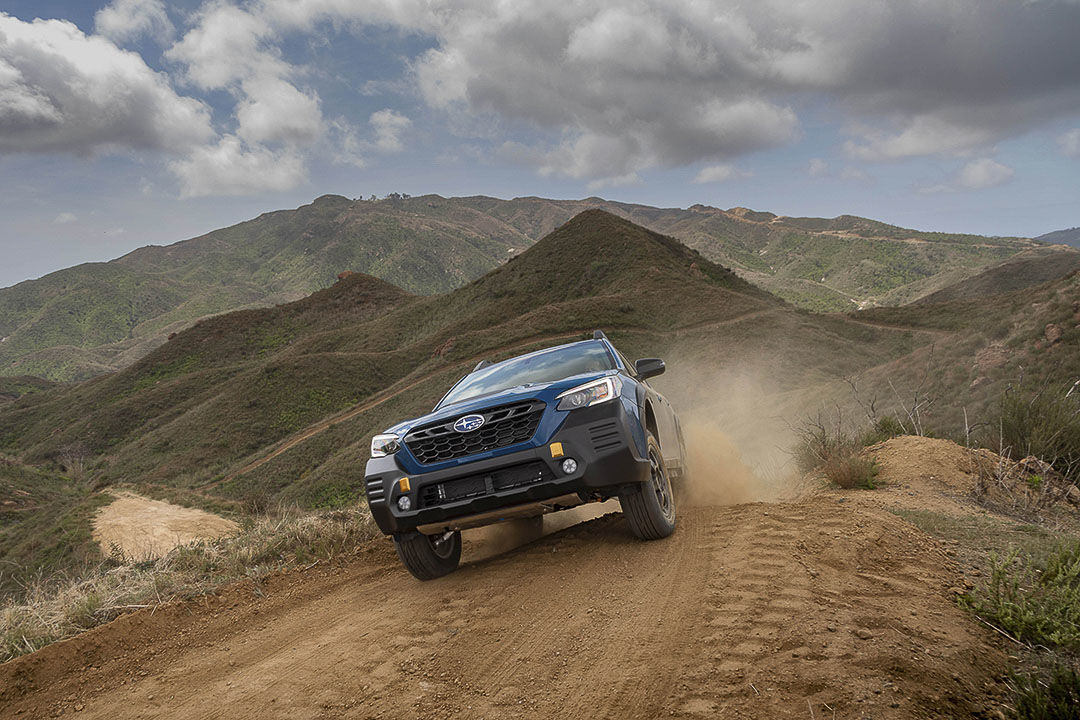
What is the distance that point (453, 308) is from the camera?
6281 centimetres

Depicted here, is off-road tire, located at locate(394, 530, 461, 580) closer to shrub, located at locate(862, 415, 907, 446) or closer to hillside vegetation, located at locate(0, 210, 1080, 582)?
shrub, located at locate(862, 415, 907, 446)

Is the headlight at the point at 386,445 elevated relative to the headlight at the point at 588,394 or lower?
lower

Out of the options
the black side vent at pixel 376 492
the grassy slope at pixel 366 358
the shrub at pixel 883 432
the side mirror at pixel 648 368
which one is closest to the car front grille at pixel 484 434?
the black side vent at pixel 376 492

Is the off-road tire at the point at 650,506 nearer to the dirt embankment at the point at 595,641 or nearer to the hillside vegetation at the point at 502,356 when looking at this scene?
the dirt embankment at the point at 595,641

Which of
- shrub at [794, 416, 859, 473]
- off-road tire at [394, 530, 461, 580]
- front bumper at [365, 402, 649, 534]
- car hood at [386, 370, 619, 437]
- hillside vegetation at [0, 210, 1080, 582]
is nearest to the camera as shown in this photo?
front bumper at [365, 402, 649, 534]

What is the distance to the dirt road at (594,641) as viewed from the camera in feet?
8.48

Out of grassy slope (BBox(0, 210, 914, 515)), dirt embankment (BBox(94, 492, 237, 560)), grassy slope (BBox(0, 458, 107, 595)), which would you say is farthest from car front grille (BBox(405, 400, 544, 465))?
grassy slope (BBox(0, 210, 914, 515))

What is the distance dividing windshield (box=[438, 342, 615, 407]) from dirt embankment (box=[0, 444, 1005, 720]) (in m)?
1.50

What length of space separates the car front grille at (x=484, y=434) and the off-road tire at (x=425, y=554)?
0.76 meters

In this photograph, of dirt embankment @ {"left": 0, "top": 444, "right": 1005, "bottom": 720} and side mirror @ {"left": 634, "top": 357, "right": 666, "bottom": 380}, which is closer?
dirt embankment @ {"left": 0, "top": 444, "right": 1005, "bottom": 720}

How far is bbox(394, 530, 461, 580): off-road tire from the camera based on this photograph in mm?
4922

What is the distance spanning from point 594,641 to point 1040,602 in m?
2.22

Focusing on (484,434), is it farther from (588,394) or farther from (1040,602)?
(1040,602)

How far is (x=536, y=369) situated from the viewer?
5.93 m
